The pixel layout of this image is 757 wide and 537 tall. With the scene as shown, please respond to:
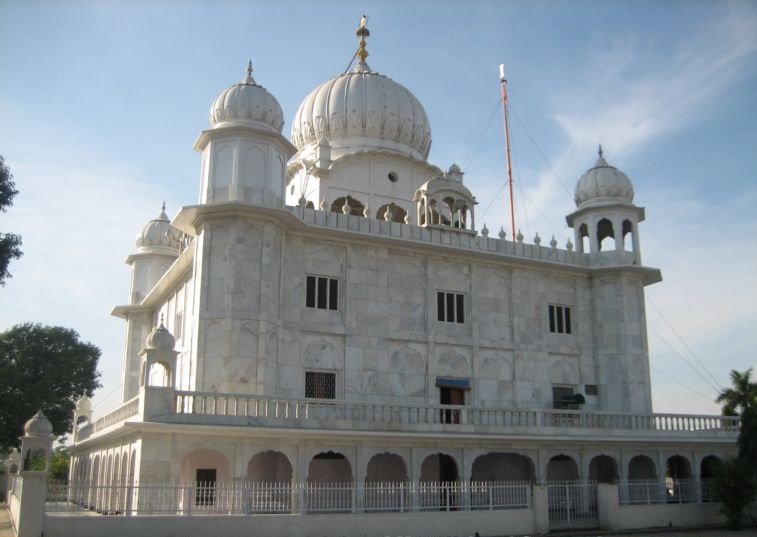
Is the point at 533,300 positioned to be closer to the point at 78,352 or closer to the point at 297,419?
the point at 297,419

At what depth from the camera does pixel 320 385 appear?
77.3ft

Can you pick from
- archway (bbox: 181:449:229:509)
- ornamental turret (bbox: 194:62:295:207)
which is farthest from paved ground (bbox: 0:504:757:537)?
ornamental turret (bbox: 194:62:295:207)

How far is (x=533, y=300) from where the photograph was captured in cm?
2759

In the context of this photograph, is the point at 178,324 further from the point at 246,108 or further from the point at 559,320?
the point at 559,320

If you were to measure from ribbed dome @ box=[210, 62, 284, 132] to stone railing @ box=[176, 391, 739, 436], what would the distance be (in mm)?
8607

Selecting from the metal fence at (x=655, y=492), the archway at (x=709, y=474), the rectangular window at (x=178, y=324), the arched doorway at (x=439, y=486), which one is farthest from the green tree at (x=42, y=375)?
the archway at (x=709, y=474)

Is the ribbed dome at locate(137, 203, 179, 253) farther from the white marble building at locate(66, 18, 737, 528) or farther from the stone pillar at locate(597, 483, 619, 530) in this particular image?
the stone pillar at locate(597, 483, 619, 530)

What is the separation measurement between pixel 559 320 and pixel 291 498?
13.3m

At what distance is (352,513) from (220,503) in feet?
10.4

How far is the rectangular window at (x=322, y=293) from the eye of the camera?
945 inches

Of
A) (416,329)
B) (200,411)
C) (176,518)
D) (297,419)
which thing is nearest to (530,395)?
(416,329)

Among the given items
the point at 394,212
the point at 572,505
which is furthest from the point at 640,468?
the point at 394,212

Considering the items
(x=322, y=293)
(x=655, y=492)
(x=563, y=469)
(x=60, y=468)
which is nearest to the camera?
(x=655, y=492)

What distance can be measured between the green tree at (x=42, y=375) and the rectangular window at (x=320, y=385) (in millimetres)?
23075
